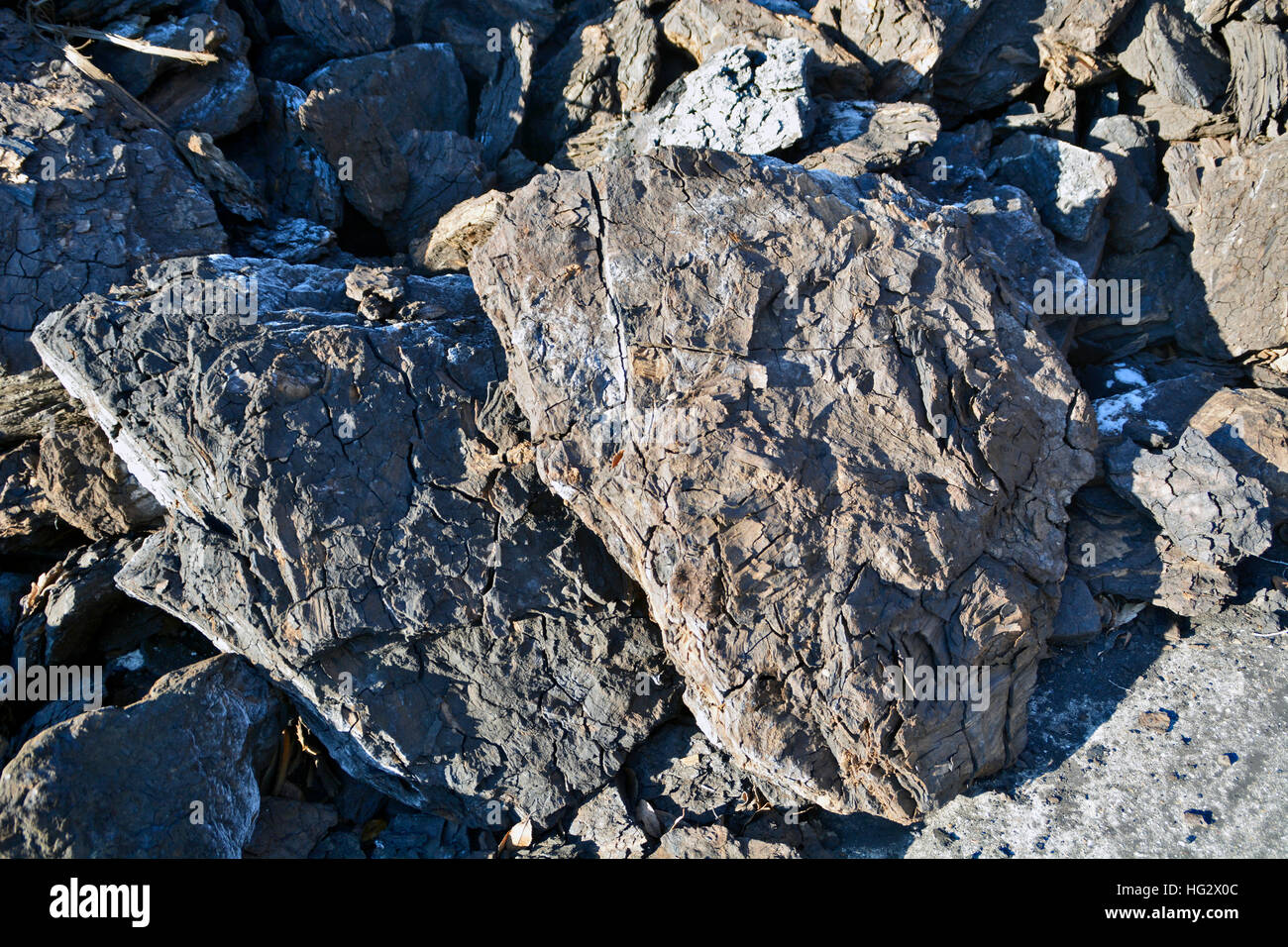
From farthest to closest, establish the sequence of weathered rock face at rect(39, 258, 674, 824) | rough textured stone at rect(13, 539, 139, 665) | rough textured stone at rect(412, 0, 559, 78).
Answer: rough textured stone at rect(412, 0, 559, 78)
rough textured stone at rect(13, 539, 139, 665)
weathered rock face at rect(39, 258, 674, 824)

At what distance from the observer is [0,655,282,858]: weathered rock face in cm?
303

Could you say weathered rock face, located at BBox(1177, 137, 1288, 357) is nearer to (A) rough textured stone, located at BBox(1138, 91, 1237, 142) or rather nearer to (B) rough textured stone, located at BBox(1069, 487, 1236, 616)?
(A) rough textured stone, located at BBox(1138, 91, 1237, 142)

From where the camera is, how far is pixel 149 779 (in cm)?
323

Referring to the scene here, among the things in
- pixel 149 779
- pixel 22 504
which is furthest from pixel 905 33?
pixel 22 504

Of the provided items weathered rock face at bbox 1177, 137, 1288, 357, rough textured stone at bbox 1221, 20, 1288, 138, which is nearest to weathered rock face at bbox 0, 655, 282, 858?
weathered rock face at bbox 1177, 137, 1288, 357

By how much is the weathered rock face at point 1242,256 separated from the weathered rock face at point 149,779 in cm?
532

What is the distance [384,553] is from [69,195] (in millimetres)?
Answer: 2856

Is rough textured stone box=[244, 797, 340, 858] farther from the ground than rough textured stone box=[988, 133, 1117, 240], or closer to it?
closer to it

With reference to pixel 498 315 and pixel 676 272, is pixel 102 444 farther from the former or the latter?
pixel 676 272

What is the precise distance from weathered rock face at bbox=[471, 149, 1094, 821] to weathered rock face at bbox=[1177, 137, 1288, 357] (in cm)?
150

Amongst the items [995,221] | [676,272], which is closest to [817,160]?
[995,221]

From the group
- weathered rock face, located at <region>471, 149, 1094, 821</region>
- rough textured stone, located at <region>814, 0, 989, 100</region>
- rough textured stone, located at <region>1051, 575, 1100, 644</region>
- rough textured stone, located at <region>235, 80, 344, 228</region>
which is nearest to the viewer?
weathered rock face, located at <region>471, 149, 1094, 821</region>

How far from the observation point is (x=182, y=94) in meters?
4.97
